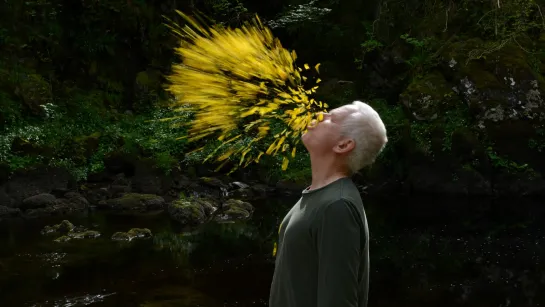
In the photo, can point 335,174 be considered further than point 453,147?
No

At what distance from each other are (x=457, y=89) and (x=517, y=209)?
4.97 m

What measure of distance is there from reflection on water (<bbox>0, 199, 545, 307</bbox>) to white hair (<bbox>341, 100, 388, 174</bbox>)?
555 centimetres

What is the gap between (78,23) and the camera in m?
20.5

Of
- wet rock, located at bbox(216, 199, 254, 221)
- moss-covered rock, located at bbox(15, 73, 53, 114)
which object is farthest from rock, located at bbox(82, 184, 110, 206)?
moss-covered rock, located at bbox(15, 73, 53, 114)

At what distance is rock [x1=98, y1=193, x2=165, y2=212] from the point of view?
45.6 ft

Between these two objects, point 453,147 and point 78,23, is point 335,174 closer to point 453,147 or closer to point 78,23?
point 453,147

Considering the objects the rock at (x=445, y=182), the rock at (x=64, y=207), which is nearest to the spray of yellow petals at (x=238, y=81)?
the rock at (x=64, y=207)

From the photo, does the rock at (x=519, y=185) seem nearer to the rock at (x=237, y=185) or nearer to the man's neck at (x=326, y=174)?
the rock at (x=237, y=185)

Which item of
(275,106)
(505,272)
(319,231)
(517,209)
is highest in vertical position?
(275,106)

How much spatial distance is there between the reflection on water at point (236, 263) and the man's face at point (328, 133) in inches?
216

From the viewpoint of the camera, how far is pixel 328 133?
2.32 metres

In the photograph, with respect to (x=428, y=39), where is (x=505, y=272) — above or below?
below

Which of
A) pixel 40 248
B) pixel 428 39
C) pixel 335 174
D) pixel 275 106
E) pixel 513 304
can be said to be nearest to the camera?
pixel 335 174

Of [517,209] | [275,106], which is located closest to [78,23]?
[517,209]
